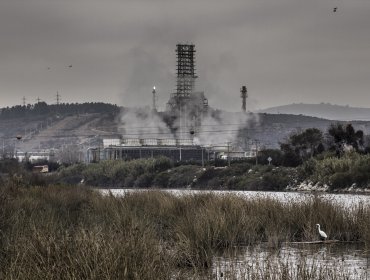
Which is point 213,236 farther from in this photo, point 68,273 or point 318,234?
point 68,273

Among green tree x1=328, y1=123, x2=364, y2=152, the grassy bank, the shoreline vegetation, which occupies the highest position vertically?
green tree x1=328, y1=123, x2=364, y2=152

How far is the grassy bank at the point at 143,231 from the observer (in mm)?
12398

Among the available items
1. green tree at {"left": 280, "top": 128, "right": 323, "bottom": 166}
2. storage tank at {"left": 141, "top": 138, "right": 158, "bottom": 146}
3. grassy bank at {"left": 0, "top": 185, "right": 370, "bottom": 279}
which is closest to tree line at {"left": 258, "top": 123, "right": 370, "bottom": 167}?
green tree at {"left": 280, "top": 128, "right": 323, "bottom": 166}

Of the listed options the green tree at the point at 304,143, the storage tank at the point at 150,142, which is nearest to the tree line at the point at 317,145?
the green tree at the point at 304,143

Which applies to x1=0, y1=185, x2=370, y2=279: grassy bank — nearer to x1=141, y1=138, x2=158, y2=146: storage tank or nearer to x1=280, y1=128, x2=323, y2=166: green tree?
x1=280, y1=128, x2=323, y2=166: green tree

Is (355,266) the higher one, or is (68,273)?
(68,273)

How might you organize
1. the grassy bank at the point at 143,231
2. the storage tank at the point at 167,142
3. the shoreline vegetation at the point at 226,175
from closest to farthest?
the grassy bank at the point at 143,231
the shoreline vegetation at the point at 226,175
the storage tank at the point at 167,142

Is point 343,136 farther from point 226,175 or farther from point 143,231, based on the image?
point 143,231

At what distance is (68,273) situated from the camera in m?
11.5

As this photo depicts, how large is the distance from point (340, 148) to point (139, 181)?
37.9 m

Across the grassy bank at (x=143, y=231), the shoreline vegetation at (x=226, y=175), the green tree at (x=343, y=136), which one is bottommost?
the shoreline vegetation at (x=226, y=175)

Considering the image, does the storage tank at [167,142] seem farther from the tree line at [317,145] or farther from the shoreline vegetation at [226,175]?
the tree line at [317,145]

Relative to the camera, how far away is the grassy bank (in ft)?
40.7

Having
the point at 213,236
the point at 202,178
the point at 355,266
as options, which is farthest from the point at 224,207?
the point at 202,178
